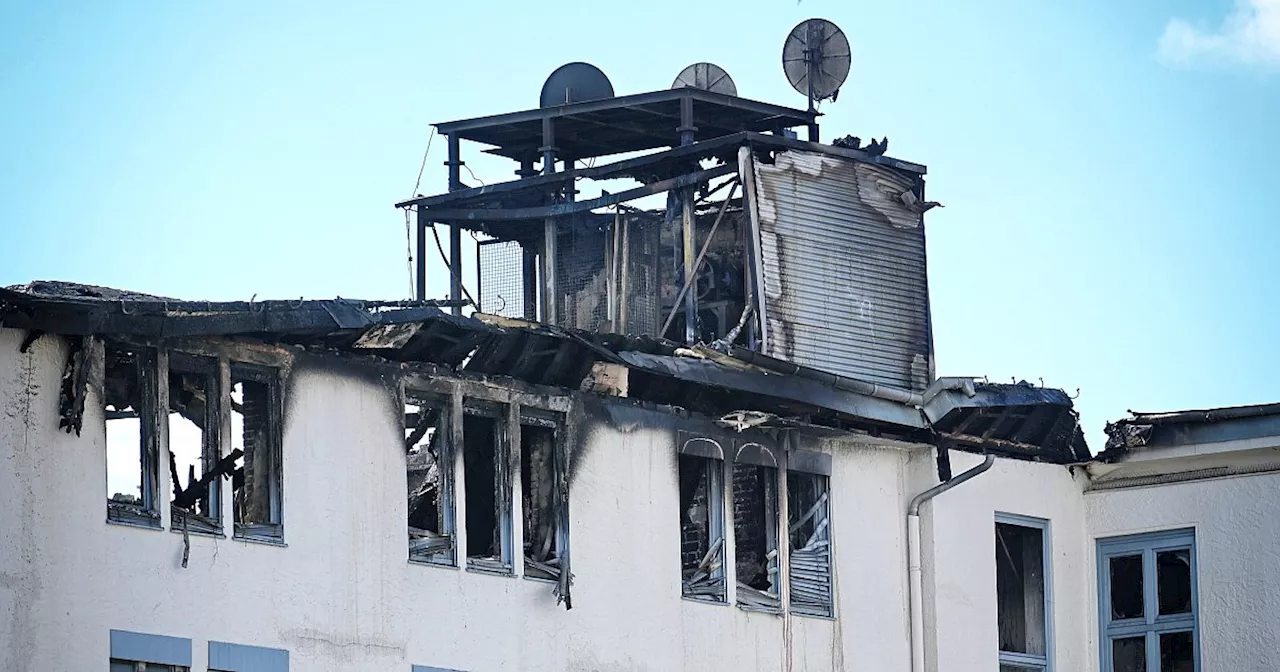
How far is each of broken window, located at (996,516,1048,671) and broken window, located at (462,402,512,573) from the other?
689cm

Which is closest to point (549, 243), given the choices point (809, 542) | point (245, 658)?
point (809, 542)

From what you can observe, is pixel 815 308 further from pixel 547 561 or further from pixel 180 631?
pixel 180 631

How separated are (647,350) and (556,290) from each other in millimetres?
6886

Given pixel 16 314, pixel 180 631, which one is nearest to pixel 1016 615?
pixel 180 631

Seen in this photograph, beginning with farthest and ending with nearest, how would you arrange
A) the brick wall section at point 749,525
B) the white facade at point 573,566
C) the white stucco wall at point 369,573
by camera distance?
the brick wall section at point 749,525 < the white facade at point 573,566 < the white stucco wall at point 369,573

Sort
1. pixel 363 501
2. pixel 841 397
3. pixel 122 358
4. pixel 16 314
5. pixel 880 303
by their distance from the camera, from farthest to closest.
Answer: pixel 880 303, pixel 841 397, pixel 363 501, pixel 122 358, pixel 16 314

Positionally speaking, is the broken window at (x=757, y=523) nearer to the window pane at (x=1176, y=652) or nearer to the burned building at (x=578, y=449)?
the burned building at (x=578, y=449)

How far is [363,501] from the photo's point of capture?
71.2 feet

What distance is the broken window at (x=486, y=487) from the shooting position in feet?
75.5

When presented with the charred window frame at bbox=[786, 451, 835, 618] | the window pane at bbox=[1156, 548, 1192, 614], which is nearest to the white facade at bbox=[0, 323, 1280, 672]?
the charred window frame at bbox=[786, 451, 835, 618]

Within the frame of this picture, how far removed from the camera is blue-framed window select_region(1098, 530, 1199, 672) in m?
27.7

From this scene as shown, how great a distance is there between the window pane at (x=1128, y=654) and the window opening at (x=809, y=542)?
13.2 feet

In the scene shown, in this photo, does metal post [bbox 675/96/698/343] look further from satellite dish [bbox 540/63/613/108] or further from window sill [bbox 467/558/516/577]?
window sill [bbox 467/558/516/577]

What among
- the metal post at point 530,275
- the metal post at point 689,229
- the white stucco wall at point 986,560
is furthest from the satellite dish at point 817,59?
the white stucco wall at point 986,560
